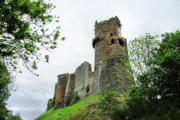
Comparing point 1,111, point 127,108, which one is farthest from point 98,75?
point 1,111

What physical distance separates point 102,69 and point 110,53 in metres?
2.74

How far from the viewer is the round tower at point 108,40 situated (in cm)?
2156

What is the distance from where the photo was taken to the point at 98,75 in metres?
21.0

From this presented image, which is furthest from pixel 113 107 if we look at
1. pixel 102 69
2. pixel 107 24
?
pixel 107 24

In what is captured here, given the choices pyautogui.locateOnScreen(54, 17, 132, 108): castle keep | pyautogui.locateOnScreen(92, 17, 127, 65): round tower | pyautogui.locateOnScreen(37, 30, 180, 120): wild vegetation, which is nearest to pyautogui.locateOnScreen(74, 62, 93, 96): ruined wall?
pyautogui.locateOnScreen(54, 17, 132, 108): castle keep

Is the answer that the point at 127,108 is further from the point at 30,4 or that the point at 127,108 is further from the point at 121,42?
the point at 121,42

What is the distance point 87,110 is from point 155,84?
25.7 feet

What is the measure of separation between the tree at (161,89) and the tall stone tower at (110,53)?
→ 21.7 ft

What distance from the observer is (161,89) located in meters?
10.0

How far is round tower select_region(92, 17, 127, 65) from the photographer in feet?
70.7

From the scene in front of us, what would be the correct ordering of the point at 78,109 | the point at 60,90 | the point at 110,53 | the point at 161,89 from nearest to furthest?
1. the point at 161,89
2. the point at 78,109
3. the point at 110,53
4. the point at 60,90

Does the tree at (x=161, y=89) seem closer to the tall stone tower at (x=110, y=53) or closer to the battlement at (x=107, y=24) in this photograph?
the tall stone tower at (x=110, y=53)

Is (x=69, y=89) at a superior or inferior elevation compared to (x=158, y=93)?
superior

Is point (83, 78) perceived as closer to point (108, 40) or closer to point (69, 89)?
point (69, 89)
